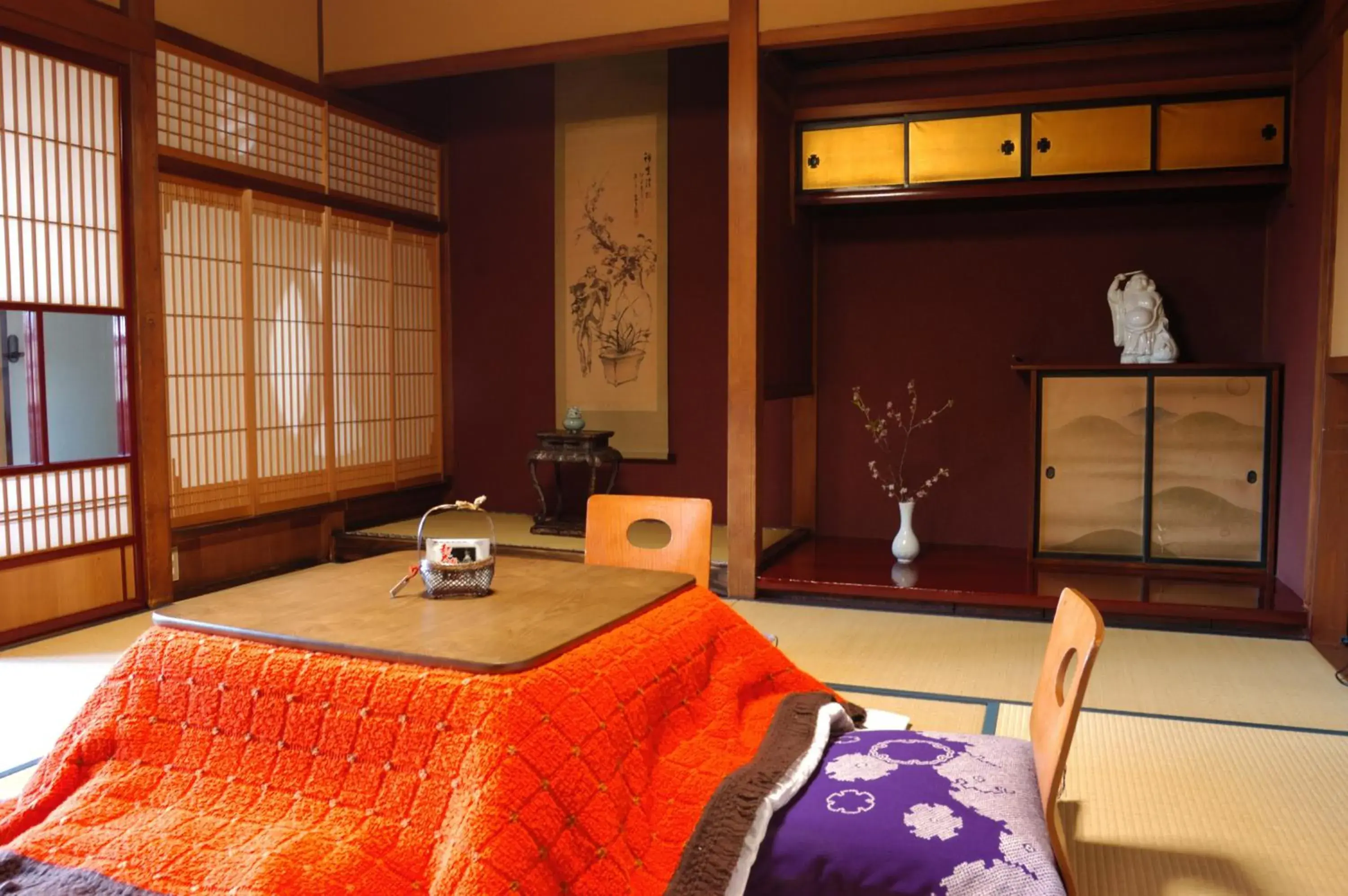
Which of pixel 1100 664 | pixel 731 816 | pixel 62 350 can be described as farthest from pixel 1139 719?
pixel 62 350

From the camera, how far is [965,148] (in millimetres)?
4758

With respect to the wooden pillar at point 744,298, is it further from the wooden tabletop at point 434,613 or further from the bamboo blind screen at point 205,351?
the bamboo blind screen at point 205,351

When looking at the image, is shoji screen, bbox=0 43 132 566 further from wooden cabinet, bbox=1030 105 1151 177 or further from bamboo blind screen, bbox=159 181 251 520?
wooden cabinet, bbox=1030 105 1151 177

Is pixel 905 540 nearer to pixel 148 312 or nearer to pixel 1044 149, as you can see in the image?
pixel 1044 149

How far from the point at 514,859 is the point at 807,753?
2.16 feet

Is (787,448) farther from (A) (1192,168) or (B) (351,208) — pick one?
(B) (351,208)

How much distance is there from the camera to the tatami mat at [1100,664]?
3230 mm

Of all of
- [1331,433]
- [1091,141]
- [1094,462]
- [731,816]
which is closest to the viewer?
[731,816]

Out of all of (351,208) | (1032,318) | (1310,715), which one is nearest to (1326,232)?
(1032,318)

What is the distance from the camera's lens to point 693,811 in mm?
1805

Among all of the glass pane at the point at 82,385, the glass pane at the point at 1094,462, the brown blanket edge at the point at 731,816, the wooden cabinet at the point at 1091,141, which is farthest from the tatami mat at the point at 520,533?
the brown blanket edge at the point at 731,816

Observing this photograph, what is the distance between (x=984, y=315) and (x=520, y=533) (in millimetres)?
2725

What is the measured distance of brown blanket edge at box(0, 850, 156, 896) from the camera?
5.21ft

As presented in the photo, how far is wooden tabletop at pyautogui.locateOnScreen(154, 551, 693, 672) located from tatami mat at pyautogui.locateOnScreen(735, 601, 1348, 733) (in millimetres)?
1444
